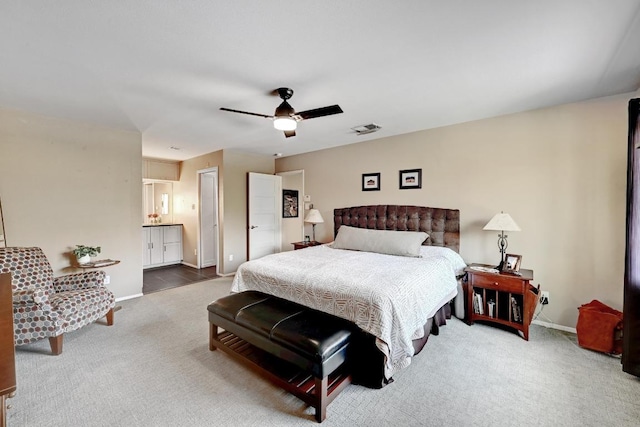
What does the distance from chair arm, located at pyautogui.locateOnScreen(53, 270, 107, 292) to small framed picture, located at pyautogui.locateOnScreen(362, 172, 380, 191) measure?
12.8 feet

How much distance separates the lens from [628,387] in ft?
6.59

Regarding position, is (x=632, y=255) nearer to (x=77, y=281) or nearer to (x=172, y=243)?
(x=77, y=281)

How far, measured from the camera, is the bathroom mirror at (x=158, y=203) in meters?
6.60

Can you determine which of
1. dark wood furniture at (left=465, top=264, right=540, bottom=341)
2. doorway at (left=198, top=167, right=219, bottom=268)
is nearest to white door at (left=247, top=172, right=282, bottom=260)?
doorway at (left=198, top=167, right=219, bottom=268)

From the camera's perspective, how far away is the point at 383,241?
3568 millimetres

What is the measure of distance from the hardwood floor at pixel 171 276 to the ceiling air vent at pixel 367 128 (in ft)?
12.6

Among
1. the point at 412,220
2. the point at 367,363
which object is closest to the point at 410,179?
the point at 412,220

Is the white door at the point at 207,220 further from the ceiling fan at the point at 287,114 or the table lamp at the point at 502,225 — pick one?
→ the table lamp at the point at 502,225

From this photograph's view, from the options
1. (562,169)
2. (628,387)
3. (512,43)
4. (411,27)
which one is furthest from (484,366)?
(411,27)

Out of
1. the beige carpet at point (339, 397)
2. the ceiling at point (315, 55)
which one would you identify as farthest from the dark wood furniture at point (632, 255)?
the ceiling at point (315, 55)

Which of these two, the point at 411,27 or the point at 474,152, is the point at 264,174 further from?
the point at 411,27

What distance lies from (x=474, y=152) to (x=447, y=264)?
1601mm

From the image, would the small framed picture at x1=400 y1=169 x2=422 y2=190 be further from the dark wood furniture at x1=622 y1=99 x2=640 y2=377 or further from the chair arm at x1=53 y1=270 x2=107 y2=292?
the chair arm at x1=53 y1=270 x2=107 y2=292

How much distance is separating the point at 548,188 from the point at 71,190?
19.7 feet
